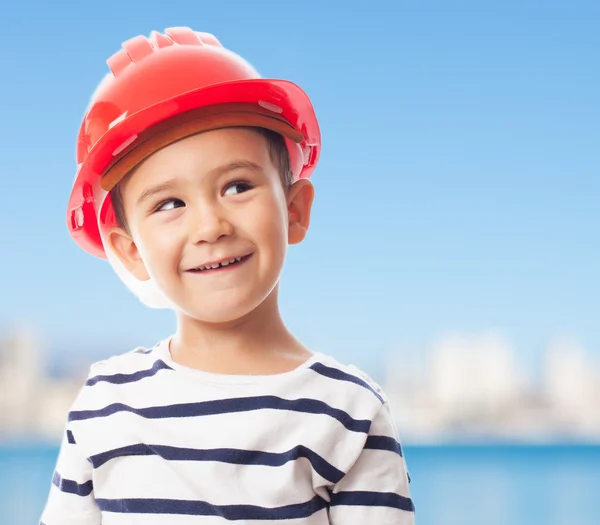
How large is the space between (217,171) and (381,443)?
1.50 ft

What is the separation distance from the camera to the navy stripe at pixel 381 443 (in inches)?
49.4

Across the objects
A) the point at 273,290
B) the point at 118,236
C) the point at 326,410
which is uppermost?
the point at 118,236

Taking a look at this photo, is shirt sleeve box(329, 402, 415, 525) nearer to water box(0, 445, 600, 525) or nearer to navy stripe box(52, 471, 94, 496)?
navy stripe box(52, 471, 94, 496)

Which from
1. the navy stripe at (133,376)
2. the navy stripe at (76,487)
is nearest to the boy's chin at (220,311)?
the navy stripe at (133,376)

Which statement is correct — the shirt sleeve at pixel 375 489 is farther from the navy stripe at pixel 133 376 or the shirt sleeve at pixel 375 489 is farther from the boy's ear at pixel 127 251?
the boy's ear at pixel 127 251

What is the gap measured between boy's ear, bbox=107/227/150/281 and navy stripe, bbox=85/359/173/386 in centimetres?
14

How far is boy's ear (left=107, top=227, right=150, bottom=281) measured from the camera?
1320 millimetres

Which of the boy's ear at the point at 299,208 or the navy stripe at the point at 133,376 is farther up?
the boy's ear at the point at 299,208

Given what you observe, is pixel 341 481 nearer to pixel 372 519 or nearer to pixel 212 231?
pixel 372 519

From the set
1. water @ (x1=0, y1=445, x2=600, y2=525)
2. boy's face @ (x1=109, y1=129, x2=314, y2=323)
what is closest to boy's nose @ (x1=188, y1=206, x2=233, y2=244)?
boy's face @ (x1=109, y1=129, x2=314, y2=323)

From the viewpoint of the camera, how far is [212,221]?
117cm

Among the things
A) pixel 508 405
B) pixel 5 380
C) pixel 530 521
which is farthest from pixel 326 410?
pixel 508 405

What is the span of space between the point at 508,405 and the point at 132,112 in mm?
7459

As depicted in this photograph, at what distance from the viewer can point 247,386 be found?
1252mm
